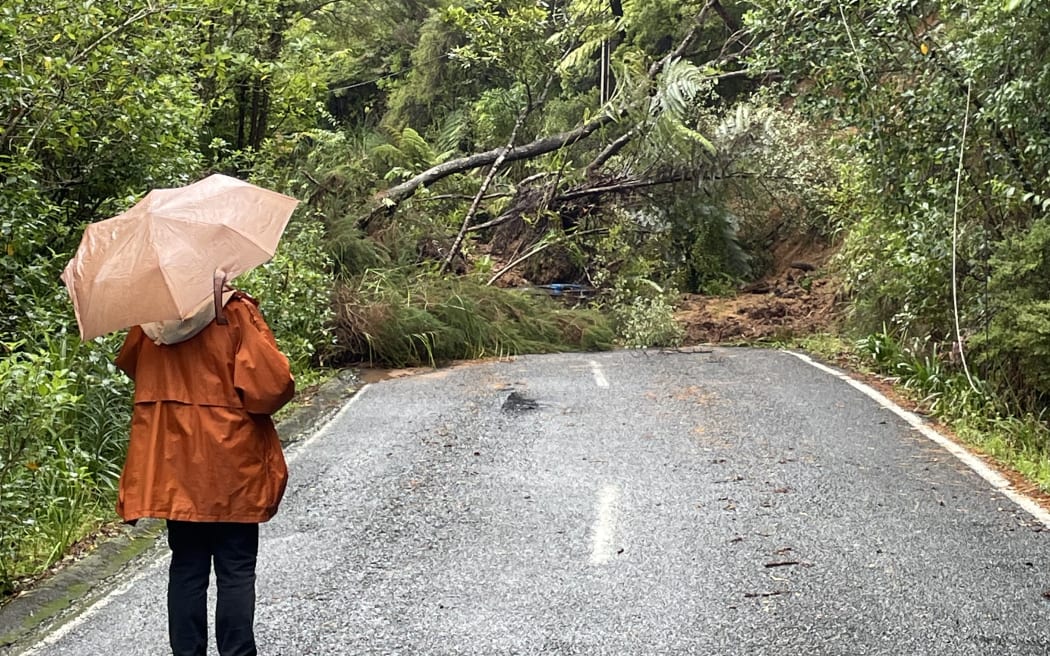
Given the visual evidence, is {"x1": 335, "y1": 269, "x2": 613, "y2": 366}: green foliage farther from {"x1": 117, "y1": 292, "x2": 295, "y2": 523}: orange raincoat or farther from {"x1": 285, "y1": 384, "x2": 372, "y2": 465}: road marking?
{"x1": 117, "y1": 292, "x2": 295, "y2": 523}: orange raincoat

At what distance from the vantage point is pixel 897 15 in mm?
11672

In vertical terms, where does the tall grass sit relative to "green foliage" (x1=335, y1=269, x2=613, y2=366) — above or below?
above

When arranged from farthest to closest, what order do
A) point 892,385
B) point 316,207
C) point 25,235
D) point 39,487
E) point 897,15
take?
point 316,207, point 892,385, point 897,15, point 25,235, point 39,487

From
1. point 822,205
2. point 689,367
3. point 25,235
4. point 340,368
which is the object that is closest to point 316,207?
point 340,368

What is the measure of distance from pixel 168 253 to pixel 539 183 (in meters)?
18.2

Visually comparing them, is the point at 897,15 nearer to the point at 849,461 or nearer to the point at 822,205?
the point at 849,461

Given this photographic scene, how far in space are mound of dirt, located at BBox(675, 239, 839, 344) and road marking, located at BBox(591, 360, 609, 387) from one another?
525cm

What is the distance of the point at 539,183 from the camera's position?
21.8 metres

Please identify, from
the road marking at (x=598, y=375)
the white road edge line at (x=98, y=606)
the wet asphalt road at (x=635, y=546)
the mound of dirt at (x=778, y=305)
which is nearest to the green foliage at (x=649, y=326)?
the mound of dirt at (x=778, y=305)

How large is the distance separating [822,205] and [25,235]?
18.6m

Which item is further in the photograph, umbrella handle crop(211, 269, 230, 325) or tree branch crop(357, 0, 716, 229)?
tree branch crop(357, 0, 716, 229)

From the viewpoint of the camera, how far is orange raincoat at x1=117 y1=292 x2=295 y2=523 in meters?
4.00

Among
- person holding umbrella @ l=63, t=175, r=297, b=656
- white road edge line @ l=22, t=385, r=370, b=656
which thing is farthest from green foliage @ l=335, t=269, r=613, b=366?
Answer: person holding umbrella @ l=63, t=175, r=297, b=656

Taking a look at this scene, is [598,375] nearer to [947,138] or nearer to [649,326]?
[947,138]
